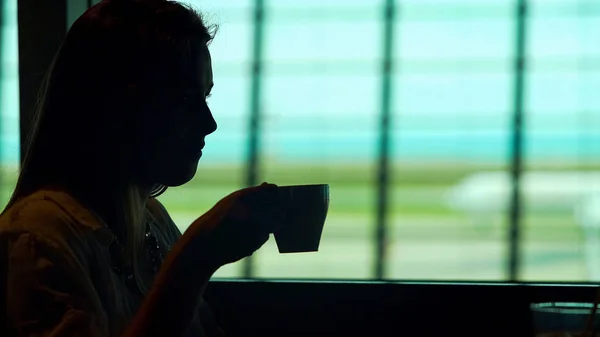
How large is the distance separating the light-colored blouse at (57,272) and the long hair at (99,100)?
42 mm

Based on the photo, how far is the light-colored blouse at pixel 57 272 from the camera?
0.62 metres

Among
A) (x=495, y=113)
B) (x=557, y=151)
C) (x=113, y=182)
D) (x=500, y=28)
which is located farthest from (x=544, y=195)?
(x=113, y=182)

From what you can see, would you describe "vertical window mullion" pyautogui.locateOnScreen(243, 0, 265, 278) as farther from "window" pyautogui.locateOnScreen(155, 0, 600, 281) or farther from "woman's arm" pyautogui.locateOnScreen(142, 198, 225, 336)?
"woman's arm" pyautogui.locateOnScreen(142, 198, 225, 336)

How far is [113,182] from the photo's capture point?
2.53 ft

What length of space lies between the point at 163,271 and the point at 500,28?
5326mm


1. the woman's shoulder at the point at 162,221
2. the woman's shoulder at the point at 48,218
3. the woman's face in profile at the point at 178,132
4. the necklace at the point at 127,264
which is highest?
the woman's face in profile at the point at 178,132

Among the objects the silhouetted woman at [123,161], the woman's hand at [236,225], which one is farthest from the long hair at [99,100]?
the woman's hand at [236,225]

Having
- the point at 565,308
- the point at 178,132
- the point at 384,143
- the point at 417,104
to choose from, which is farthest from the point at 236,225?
the point at 417,104

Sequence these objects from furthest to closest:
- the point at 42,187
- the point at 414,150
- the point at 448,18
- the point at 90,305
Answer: the point at 414,150, the point at 448,18, the point at 42,187, the point at 90,305

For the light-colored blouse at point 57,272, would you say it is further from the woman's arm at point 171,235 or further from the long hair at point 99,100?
the woman's arm at point 171,235

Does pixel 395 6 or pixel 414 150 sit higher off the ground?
pixel 395 6

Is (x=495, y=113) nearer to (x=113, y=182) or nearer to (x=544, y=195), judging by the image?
(x=544, y=195)

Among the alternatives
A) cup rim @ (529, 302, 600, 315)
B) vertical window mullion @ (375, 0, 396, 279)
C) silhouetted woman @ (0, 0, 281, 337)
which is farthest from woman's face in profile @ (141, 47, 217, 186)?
vertical window mullion @ (375, 0, 396, 279)

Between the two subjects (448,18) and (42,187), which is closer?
(42,187)
